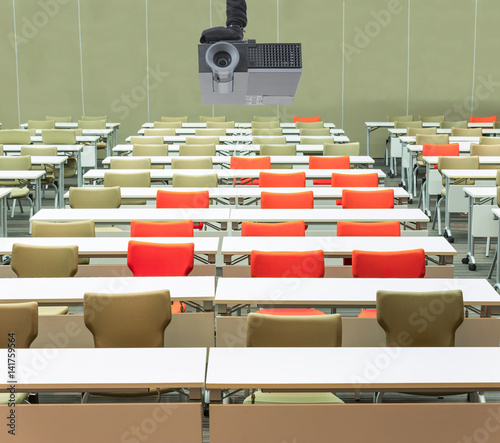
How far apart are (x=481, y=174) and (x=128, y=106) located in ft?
33.1

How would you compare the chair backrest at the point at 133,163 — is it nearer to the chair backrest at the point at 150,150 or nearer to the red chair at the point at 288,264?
the chair backrest at the point at 150,150

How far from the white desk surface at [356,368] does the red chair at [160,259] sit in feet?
6.03

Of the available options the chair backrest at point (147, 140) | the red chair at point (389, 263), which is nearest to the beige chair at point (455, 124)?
the chair backrest at point (147, 140)

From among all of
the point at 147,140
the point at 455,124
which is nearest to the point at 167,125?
the point at 147,140

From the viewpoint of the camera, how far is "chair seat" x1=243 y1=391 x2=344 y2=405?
10.3 ft

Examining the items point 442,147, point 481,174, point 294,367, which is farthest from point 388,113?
point 294,367

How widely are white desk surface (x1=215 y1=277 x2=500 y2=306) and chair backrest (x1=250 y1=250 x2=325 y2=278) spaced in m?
0.31

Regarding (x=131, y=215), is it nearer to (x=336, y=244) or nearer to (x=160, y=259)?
(x=160, y=259)

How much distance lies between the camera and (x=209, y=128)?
13094 millimetres

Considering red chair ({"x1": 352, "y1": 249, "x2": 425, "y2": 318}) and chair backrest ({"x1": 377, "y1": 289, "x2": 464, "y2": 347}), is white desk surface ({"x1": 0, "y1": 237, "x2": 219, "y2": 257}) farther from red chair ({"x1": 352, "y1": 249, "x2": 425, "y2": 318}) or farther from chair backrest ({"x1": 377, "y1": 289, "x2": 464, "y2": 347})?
chair backrest ({"x1": 377, "y1": 289, "x2": 464, "y2": 347})

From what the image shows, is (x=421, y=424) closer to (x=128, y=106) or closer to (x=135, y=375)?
(x=135, y=375)

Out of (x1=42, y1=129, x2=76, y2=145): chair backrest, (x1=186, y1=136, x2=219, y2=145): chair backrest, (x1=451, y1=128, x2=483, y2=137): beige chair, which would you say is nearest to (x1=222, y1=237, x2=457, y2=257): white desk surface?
(x1=186, y1=136, x2=219, y2=145): chair backrest

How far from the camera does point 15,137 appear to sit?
37.1 feet

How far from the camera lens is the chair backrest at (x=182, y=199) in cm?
698
